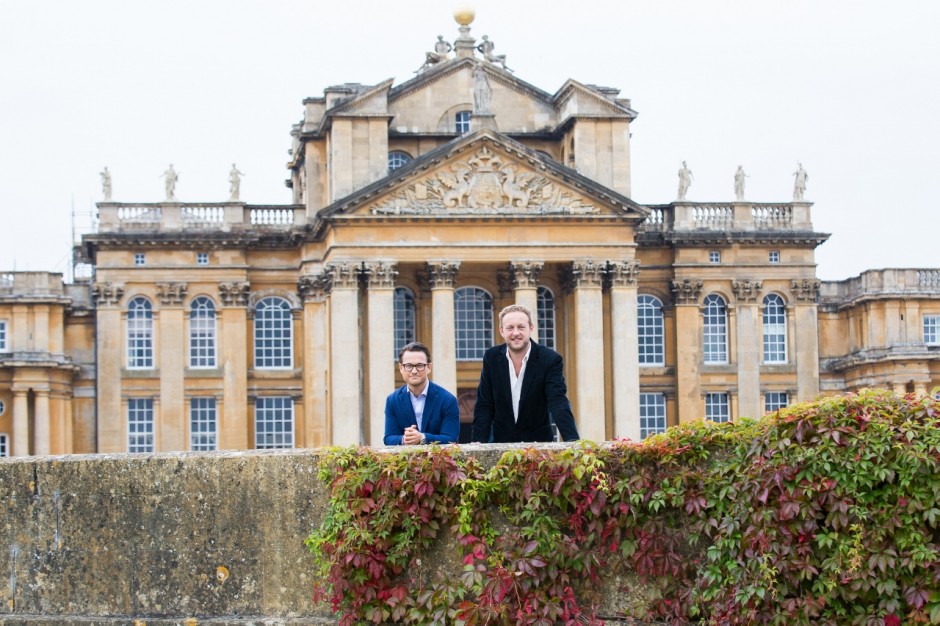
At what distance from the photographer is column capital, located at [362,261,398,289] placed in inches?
1933

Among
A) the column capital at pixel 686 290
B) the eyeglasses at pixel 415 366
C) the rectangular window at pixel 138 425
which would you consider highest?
the column capital at pixel 686 290

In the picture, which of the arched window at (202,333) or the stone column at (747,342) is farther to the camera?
the stone column at (747,342)

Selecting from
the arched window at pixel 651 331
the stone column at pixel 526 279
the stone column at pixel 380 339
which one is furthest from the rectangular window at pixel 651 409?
the stone column at pixel 380 339

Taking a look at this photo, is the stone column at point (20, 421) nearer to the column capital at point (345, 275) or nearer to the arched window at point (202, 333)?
the arched window at point (202, 333)

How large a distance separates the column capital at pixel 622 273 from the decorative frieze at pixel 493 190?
75.7 inches

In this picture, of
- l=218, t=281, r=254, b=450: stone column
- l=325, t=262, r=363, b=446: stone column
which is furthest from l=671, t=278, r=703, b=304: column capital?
l=218, t=281, r=254, b=450: stone column

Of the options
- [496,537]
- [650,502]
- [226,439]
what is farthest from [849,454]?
[226,439]

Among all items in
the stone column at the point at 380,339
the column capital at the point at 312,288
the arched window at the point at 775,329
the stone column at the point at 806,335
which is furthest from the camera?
the arched window at the point at 775,329

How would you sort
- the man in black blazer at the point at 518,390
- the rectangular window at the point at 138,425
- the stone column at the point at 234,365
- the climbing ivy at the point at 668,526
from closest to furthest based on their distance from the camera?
1. the climbing ivy at the point at 668,526
2. the man in black blazer at the point at 518,390
3. the stone column at the point at 234,365
4. the rectangular window at the point at 138,425

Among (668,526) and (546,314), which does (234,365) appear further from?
(668,526)

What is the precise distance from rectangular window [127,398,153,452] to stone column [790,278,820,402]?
2354cm

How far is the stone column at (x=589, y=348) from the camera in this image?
161 feet

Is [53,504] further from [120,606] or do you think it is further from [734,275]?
[734,275]

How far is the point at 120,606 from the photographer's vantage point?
9.46 m
